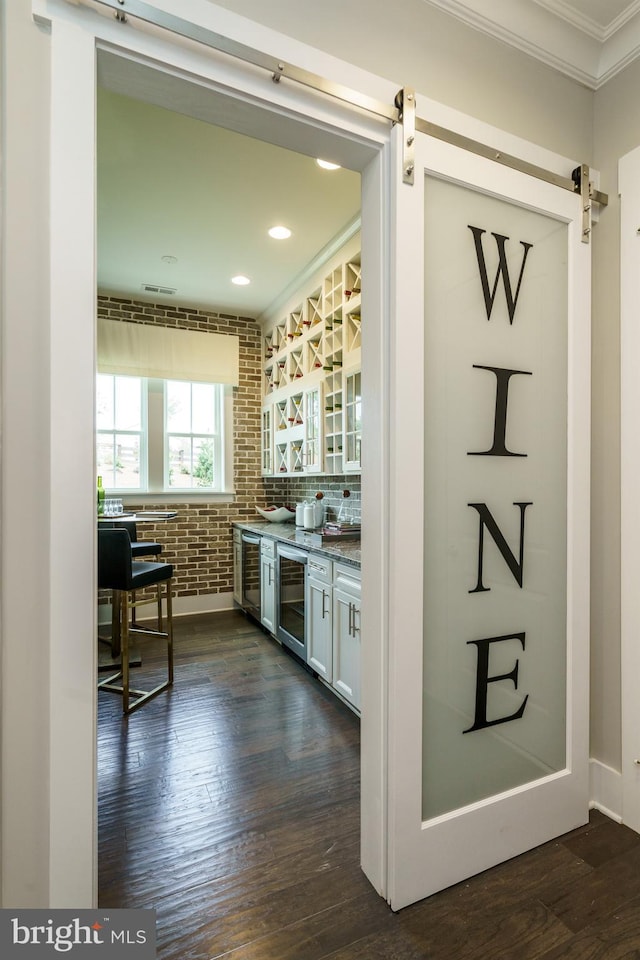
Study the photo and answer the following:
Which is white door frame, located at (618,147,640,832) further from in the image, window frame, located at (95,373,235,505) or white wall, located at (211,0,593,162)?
window frame, located at (95,373,235,505)

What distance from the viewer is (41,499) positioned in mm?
1099

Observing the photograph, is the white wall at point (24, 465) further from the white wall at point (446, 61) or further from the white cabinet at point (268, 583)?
the white cabinet at point (268, 583)

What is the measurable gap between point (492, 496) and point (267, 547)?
2542mm

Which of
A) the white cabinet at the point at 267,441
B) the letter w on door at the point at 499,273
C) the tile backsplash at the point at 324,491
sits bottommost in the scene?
the tile backsplash at the point at 324,491

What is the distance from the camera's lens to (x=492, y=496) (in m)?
1.67

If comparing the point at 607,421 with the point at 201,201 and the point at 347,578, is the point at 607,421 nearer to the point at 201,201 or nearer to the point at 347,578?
the point at 347,578

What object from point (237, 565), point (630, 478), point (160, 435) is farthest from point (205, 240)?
point (630, 478)

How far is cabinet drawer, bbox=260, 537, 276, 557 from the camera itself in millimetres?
3782

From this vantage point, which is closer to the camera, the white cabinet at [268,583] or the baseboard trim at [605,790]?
the baseboard trim at [605,790]

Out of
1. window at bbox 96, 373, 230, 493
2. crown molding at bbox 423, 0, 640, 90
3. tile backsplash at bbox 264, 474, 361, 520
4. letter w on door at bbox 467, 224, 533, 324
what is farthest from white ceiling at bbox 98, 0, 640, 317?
tile backsplash at bbox 264, 474, 361, 520

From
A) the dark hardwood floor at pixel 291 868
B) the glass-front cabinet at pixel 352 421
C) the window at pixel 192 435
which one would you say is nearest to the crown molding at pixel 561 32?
the glass-front cabinet at pixel 352 421

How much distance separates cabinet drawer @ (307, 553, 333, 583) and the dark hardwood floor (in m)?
0.81

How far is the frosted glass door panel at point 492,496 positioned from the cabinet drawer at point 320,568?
1310mm

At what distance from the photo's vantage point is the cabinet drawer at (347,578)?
8.39 ft
